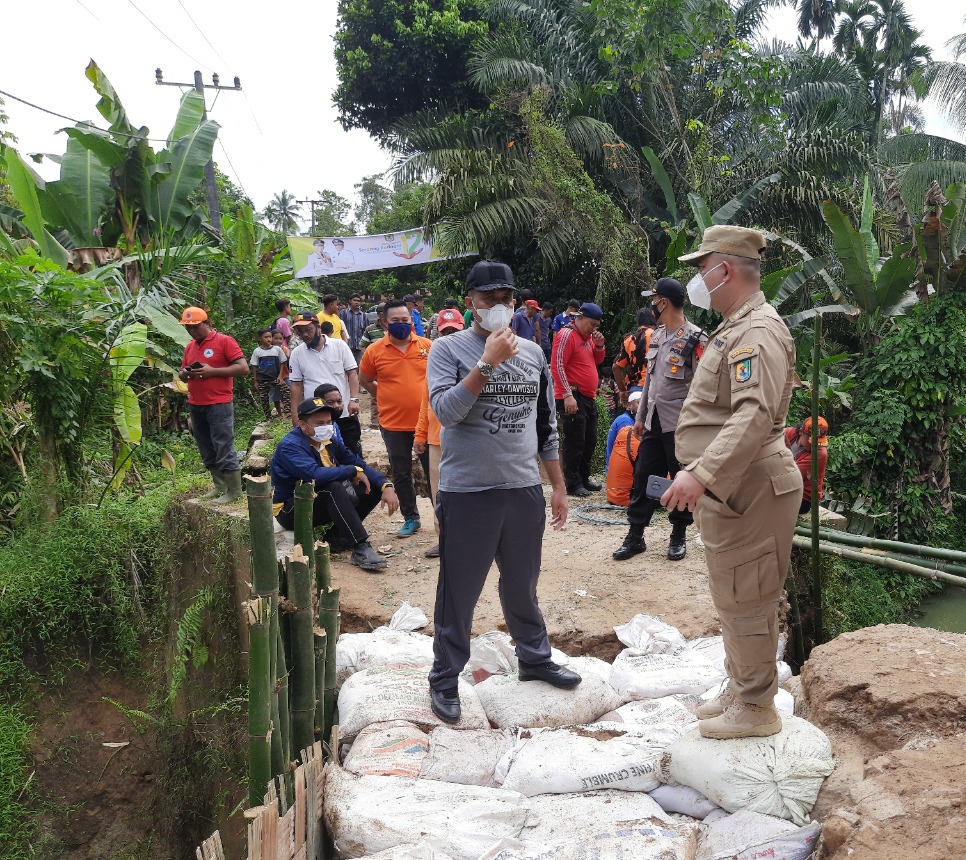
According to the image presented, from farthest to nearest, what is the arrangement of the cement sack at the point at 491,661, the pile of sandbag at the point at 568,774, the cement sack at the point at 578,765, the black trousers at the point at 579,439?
the black trousers at the point at 579,439 → the cement sack at the point at 491,661 → the cement sack at the point at 578,765 → the pile of sandbag at the point at 568,774

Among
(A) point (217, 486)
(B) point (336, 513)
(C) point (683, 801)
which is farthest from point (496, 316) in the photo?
(A) point (217, 486)

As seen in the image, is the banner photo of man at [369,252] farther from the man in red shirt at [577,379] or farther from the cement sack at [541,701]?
the cement sack at [541,701]

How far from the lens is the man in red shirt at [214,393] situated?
6449mm

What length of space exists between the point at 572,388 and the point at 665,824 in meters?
4.95

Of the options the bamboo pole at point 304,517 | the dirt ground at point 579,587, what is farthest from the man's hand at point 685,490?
the dirt ground at point 579,587

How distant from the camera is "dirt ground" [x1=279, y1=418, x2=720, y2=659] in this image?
4305mm

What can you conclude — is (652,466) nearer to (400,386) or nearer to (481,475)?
(400,386)

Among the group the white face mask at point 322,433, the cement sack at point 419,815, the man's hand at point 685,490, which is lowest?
the cement sack at point 419,815

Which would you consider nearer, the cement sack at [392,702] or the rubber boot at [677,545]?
the cement sack at [392,702]

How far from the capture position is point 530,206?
48.4 feet

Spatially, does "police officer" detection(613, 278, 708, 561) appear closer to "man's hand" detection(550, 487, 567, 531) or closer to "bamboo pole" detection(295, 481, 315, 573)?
"man's hand" detection(550, 487, 567, 531)

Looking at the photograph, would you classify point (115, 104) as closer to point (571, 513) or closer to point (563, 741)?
point (571, 513)

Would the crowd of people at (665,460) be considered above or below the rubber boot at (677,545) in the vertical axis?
above

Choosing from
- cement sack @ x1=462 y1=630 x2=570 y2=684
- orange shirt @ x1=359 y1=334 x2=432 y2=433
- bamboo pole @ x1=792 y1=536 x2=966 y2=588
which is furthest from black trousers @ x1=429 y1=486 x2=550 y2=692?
orange shirt @ x1=359 y1=334 x2=432 y2=433
